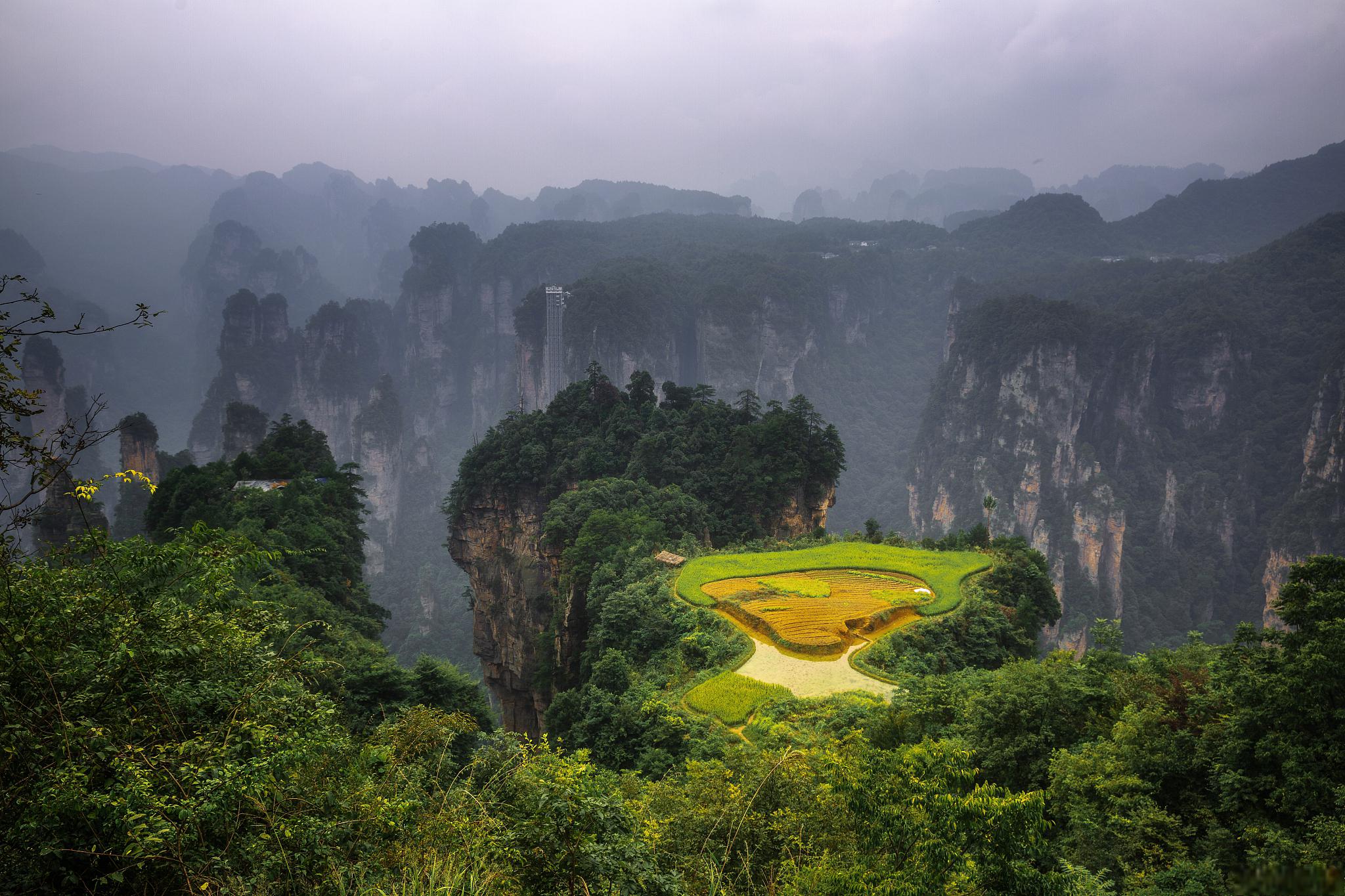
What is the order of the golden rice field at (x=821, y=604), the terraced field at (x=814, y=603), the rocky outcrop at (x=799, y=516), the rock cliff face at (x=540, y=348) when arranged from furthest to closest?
the rock cliff face at (x=540, y=348), the rocky outcrop at (x=799, y=516), the golden rice field at (x=821, y=604), the terraced field at (x=814, y=603)

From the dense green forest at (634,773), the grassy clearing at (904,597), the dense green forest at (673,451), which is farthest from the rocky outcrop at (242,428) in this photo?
the grassy clearing at (904,597)

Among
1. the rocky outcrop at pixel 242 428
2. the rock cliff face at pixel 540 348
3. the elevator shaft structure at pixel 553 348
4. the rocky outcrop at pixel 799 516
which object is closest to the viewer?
the rocky outcrop at pixel 799 516

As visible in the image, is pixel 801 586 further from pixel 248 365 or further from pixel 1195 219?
pixel 1195 219

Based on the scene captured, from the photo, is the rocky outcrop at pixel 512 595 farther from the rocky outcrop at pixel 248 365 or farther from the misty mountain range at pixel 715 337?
the rocky outcrop at pixel 248 365

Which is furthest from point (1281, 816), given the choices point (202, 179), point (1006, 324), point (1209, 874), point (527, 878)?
point (202, 179)

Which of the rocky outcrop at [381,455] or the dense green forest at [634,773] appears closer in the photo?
the dense green forest at [634,773]

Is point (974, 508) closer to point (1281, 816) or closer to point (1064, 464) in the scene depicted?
point (1064, 464)
